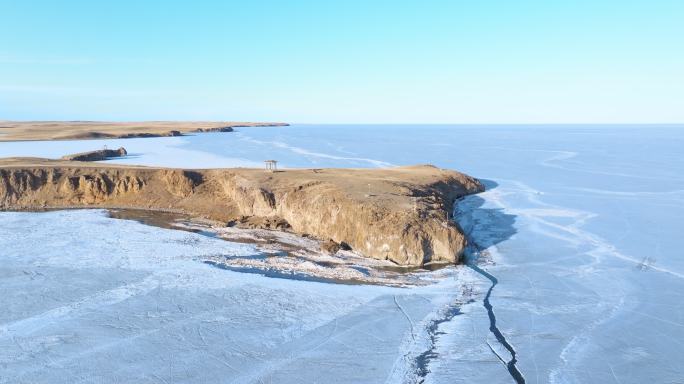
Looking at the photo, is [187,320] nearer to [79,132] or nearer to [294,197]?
[294,197]

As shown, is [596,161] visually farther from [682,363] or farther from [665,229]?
[682,363]

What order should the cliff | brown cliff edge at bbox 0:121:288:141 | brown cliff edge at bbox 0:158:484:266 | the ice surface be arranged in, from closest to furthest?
the ice surface
brown cliff edge at bbox 0:158:484:266
the cliff
brown cliff edge at bbox 0:121:288:141

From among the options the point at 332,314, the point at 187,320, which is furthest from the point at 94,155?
the point at 332,314

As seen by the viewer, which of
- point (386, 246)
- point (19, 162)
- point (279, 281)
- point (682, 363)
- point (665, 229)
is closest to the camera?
point (682, 363)

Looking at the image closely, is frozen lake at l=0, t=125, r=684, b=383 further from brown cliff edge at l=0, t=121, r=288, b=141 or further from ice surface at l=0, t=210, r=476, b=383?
brown cliff edge at l=0, t=121, r=288, b=141

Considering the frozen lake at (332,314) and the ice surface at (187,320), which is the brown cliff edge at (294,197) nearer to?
the frozen lake at (332,314)

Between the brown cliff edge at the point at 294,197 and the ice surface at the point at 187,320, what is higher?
the brown cliff edge at the point at 294,197

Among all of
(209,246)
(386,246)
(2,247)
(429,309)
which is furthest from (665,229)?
(2,247)

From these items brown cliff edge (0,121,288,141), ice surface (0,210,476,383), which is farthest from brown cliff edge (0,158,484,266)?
brown cliff edge (0,121,288,141)

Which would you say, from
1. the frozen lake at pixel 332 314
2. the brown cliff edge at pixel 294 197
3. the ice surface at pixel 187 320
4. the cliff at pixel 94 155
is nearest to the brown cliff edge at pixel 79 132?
the cliff at pixel 94 155
